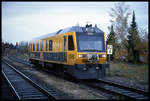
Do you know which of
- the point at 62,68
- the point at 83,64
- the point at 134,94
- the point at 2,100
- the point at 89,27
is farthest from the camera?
the point at 62,68

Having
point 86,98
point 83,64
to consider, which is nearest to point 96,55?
point 83,64

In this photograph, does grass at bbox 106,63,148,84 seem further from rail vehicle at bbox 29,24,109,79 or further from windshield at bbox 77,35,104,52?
windshield at bbox 77,35,104,52

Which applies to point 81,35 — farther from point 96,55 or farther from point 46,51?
point 46,51

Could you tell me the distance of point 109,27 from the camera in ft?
75.7

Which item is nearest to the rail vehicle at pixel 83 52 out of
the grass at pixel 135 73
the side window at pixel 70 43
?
the side window at pixel 70 43

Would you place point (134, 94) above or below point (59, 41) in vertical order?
below

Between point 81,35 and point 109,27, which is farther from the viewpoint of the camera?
point 109,27

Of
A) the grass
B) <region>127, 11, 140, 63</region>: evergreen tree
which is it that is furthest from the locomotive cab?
<region>127, 11, 140, 63</region>: evergreen tree

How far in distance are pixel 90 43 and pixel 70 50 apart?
132 cm

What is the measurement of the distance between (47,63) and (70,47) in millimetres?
5245

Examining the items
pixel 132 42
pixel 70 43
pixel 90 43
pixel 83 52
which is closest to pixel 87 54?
pixel 83 52

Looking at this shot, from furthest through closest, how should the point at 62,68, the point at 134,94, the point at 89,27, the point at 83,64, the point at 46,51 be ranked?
the point at 46,51, the point at 62,68, the point at 89,27, the point at 83,64, the point at 134,94

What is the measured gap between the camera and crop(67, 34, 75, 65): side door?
12.1m

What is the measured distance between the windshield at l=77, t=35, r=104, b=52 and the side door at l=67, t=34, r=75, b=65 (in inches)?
16.2
